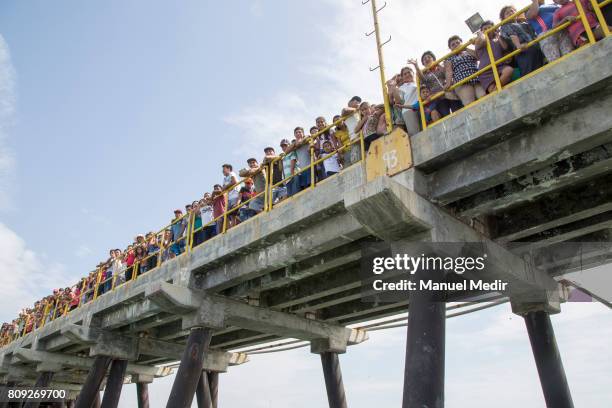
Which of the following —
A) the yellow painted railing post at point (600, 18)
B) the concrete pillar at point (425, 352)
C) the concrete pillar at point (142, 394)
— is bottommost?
the concrete pillar at point (425, 352)

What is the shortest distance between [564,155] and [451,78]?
1.83 meters

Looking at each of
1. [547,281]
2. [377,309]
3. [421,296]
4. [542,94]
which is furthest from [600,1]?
[377,309]

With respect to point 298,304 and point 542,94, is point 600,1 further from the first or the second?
point 298,304

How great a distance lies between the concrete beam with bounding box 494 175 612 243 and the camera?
6.49 m

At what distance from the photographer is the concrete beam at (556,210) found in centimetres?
649

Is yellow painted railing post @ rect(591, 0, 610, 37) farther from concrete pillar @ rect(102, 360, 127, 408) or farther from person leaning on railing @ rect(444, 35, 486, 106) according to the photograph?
concrete pillar @ rect(102, 360, 127, 408)

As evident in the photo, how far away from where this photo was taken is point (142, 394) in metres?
17.9

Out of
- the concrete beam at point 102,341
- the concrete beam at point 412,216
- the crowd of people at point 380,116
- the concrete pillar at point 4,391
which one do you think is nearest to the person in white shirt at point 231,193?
the crowd of people at point 380,116

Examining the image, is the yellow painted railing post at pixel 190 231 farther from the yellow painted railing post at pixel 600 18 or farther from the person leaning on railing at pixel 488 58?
the yellow painted railing post at pixel 600 18

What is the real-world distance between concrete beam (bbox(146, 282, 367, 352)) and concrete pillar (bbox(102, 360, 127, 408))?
4378 mm

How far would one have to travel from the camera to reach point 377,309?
11125 mm

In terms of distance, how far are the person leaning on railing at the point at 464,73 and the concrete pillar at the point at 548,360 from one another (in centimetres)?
477

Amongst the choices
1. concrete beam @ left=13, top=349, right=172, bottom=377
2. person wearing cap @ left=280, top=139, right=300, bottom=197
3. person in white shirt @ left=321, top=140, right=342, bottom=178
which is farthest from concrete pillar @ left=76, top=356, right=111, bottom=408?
person in white shirt @ left=321, top=140, right=342, bottom=178

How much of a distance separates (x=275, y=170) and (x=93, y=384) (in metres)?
8.16
